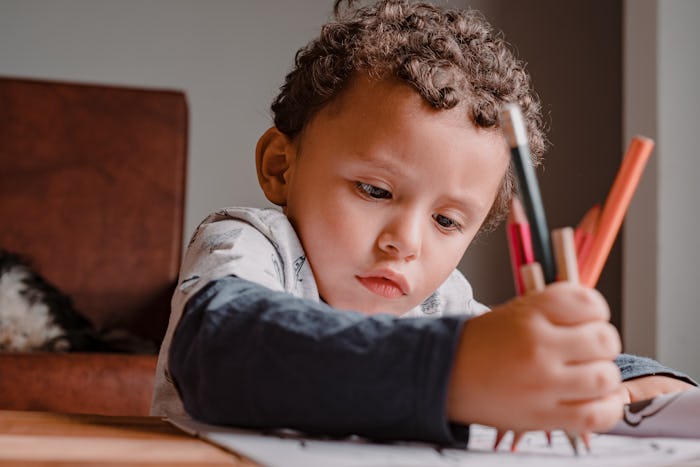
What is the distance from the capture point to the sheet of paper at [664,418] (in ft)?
1.57

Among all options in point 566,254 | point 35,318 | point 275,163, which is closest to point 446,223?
point 275,163

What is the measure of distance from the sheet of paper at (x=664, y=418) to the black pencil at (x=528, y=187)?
162mm

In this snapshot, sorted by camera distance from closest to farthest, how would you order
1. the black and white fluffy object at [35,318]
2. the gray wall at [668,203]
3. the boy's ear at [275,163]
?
1. the boy's ear at [275,163]
2. the black and white fluffy object at [35,318]
3. the gray wall at [668,203]

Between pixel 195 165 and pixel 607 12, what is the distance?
1.33 metres

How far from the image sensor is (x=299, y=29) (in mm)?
2504

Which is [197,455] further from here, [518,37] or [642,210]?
[518,37]

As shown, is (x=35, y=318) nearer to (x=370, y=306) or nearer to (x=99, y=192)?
→ (x=99, y=192)

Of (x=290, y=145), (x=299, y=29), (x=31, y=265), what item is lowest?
(x=31, y=265)

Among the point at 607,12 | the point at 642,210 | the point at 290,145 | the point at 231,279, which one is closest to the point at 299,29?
the point at 607,12

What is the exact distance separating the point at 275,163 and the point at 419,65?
162 mm

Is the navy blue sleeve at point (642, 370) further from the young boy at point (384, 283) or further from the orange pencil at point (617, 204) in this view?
the orange pencil at point (617, 204)

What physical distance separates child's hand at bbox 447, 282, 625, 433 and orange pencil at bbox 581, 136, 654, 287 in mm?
27

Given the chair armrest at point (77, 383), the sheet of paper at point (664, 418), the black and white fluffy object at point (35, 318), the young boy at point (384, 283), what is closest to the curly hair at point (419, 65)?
the young boy at point (384, 283)

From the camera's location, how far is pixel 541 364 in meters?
0.34
